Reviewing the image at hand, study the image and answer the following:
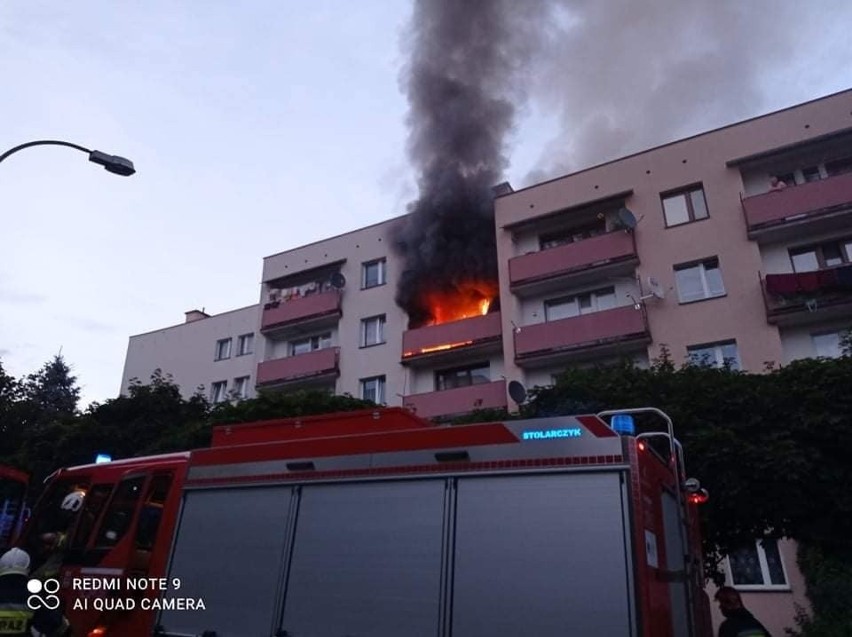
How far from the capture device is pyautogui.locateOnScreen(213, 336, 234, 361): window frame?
31.1 metres

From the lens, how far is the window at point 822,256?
17656 mm

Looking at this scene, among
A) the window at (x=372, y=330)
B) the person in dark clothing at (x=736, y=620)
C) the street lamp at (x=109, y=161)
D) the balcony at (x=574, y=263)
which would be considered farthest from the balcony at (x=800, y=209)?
the street lamp at (x=109, y=161)

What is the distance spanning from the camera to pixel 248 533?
580 centimetres

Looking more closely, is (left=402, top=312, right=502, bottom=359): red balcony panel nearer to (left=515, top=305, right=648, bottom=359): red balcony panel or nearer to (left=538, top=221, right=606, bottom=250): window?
(left=515, top=305, right=648, bottom=359): red balcony panel

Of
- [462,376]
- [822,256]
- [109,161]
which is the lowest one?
[109,161]

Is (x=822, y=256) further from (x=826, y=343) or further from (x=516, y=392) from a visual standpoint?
(x=516, y=392)

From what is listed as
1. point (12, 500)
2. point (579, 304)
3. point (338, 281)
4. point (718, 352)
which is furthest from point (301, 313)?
point (12, 500)

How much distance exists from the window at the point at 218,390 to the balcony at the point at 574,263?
15.8 m

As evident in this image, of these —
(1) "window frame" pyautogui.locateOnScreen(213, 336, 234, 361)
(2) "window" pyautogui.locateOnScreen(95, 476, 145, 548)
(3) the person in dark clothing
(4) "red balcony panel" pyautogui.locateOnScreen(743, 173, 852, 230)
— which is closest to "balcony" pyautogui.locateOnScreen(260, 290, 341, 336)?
(1) "window frame" pyautogui.locateOnScreen(213, 336, 234, 361)

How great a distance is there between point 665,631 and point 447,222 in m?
22.4

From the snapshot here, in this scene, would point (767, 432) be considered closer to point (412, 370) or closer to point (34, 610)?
point (34, 610)

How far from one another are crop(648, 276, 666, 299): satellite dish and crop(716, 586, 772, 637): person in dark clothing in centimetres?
1357

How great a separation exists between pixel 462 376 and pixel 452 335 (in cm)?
168

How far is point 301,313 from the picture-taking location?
2712cm
